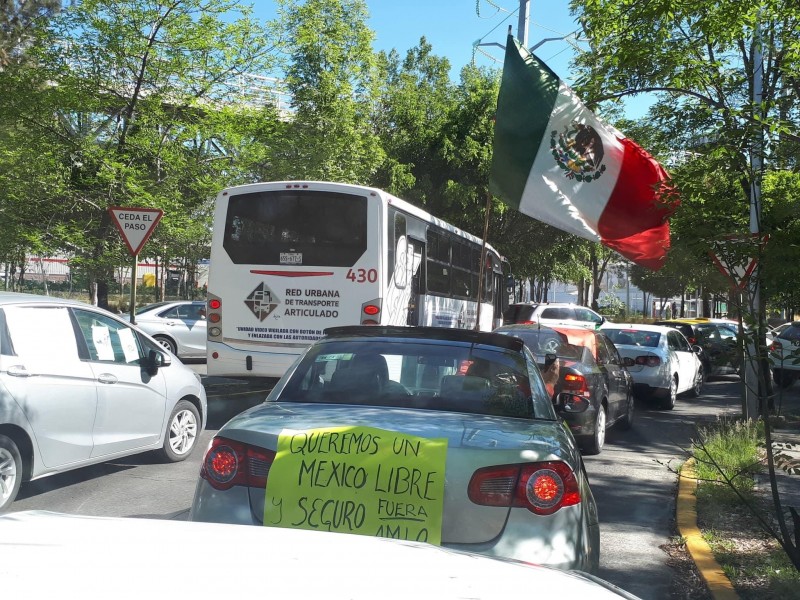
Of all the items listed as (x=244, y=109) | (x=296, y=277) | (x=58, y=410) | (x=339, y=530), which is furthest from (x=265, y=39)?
(x=339, y=530)

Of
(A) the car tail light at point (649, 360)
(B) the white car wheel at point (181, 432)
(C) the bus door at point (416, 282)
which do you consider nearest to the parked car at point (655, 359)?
(A) the car tail light at point (649, 360)

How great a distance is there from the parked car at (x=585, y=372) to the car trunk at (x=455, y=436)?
4.91 m

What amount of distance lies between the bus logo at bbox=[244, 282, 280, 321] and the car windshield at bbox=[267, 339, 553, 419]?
730cm

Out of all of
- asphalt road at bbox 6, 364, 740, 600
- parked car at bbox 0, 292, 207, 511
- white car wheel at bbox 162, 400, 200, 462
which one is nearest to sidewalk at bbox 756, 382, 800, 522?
asphalt road at bbox 6, 364, 740, 600

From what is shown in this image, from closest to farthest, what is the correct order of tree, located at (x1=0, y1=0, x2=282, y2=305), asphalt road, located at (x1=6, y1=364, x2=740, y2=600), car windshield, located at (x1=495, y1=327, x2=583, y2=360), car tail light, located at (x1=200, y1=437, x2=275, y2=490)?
1. car tail light, located at (x1=200, y1=437, x2=275, y2=490)
2. asphalt road, located at (x1=6, y1=364, x2=740, y2=600)
3. car windshield, located at (x1=495, y1=327, x2=583, y2=360)
4. tree, located at (x1=0, y1=0, x2=282, y2=305)

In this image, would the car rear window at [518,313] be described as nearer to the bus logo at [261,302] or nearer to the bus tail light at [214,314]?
the bus logo at [261,302]

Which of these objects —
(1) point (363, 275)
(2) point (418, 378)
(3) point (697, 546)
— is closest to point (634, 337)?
(1) point (363, 275)

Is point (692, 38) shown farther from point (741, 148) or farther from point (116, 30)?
point (116, 30)

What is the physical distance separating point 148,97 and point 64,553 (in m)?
17.2

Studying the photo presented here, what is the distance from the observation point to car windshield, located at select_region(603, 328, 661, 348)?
15.6 meters

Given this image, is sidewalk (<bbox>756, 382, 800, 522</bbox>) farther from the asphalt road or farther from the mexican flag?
the mexican flag

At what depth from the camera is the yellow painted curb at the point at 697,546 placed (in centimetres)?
511

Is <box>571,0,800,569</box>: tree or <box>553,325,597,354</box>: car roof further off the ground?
<box>571,0,800,569</box>: tree

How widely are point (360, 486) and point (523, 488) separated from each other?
73cm
